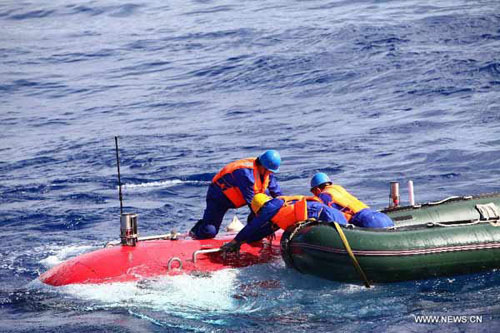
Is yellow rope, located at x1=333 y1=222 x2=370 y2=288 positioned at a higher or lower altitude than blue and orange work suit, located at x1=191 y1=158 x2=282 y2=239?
lower

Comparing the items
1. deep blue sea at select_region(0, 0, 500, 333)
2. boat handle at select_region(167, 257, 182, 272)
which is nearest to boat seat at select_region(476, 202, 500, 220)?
deep blue sea at select_region(0, 0, 500, 333)

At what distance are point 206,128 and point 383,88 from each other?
4.12 metres

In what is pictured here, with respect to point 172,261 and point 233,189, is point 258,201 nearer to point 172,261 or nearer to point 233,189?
point 233,189

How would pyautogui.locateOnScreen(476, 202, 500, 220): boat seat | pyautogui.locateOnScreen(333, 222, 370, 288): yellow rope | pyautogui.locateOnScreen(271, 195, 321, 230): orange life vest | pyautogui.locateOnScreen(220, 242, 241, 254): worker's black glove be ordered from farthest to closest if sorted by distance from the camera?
pyautogui.locateOnScreen(476, 202, 500, 220): boat seat, pyautogui.locateOnScreen(220, 242, 241, 254): worker's black glove, pyautogui.locateOnScreen(271, 195, 321, 230): orange life vest, pyautogui.locateOnScreen(333, 222, 370, 288): yellow rope

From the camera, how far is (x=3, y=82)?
24.3 m

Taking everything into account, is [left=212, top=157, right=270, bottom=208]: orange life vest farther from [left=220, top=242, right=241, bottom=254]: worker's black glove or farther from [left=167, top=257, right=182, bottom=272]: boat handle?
[left=167, top=257, right=182, bottom=272]: boat handle

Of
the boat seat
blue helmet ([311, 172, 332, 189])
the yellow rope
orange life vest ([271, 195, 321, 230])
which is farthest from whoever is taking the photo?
the boat seat

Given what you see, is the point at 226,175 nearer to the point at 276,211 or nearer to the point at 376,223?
the point at 276,211

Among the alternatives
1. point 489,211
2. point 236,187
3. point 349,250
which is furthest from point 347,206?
point 489,211

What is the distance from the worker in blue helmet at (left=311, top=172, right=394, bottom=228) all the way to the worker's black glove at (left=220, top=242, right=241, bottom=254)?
1.03m

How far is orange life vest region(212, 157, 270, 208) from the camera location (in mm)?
9613

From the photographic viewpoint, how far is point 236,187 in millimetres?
9727

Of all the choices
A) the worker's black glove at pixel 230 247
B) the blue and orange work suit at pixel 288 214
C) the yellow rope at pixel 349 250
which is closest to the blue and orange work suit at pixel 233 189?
the blue and orange work suit at pixel 288 214

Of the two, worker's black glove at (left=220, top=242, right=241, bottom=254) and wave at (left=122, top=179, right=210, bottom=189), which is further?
wave at (left=122, top=179, right=210, bottom=189)
